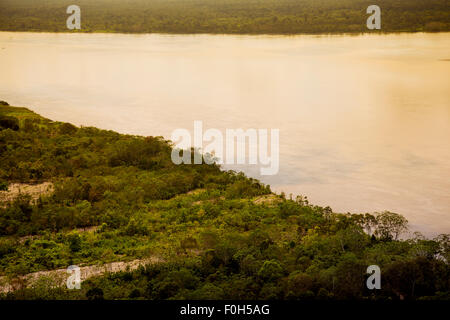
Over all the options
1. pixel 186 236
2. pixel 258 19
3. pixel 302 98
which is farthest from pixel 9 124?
pixel 258 19

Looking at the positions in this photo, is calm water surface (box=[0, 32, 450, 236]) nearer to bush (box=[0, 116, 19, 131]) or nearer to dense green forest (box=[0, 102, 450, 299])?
dense green forest (box=[0, 102, 450, 299])

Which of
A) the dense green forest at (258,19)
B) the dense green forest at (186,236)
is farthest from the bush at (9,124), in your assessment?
the dense green forest at (258,19)

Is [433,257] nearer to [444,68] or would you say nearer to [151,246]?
[151,246]

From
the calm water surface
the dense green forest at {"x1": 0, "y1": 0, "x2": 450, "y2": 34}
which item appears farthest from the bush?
the dense green forest at {"x1": 0, "y1": 0, "x2": 450, "y2": 34}

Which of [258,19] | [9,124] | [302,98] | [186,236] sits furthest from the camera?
[258,19]

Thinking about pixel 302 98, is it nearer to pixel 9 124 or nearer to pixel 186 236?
pixel 9 124
